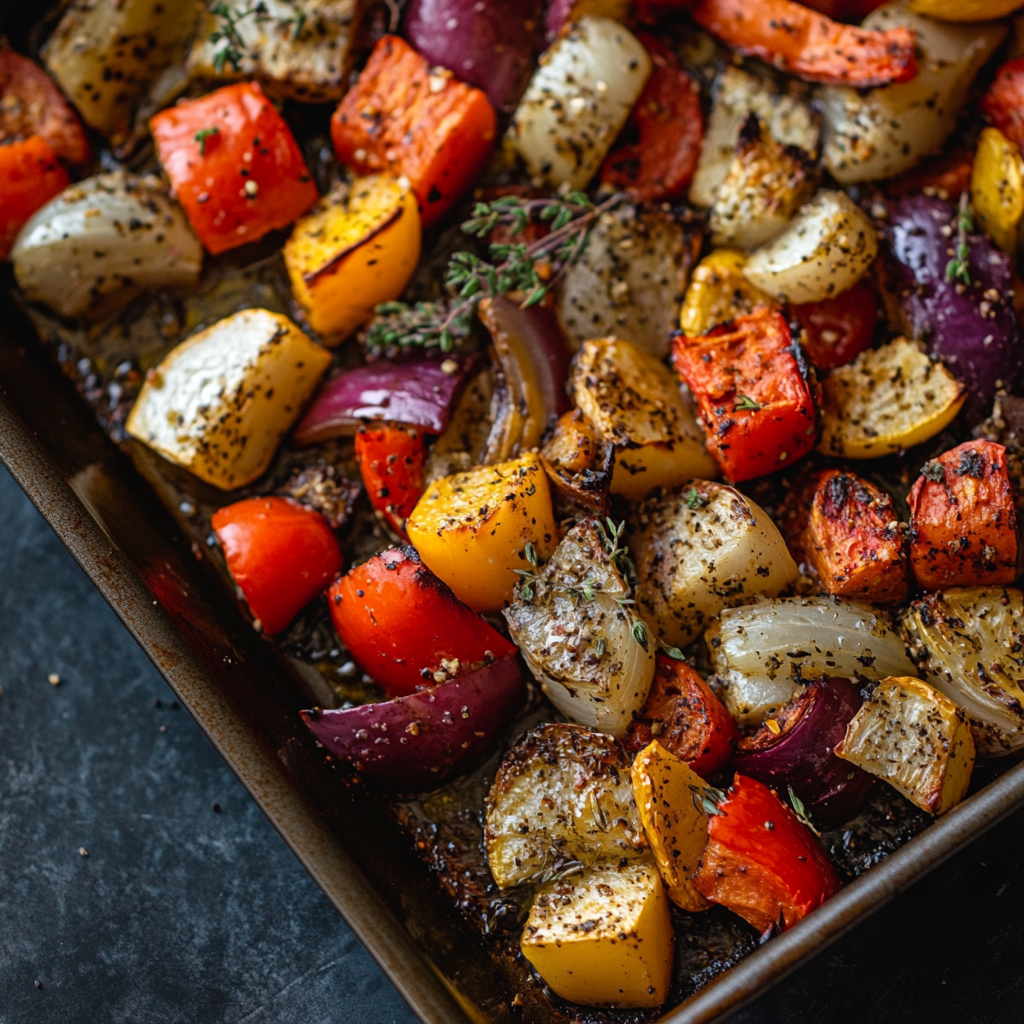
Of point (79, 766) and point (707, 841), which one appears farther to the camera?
point (79, 766)

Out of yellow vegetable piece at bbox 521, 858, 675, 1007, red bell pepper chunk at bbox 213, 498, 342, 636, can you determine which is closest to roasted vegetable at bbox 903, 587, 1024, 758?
yellow vegetable piece at bbox 521, 858, 675, 1007

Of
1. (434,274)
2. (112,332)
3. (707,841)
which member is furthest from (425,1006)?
(112,332)

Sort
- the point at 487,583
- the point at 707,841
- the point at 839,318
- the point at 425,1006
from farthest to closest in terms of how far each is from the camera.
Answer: the point at 839,318
the point at 487,583
the point at 707,841
the point at 425,1006

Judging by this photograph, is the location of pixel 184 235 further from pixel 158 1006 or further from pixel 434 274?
pixel 158 1006

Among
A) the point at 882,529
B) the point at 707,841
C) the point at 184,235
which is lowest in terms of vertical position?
the point at 707,841

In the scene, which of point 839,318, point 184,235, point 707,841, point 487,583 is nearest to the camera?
point 707,841

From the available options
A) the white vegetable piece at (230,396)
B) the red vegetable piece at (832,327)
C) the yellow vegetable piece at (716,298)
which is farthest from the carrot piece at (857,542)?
the white vegetable piece at (230,396)

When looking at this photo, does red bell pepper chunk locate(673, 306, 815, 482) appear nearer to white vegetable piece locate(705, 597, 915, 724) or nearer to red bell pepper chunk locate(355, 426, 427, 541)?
white vegetable piece locate(705, 597, 915, 724)
